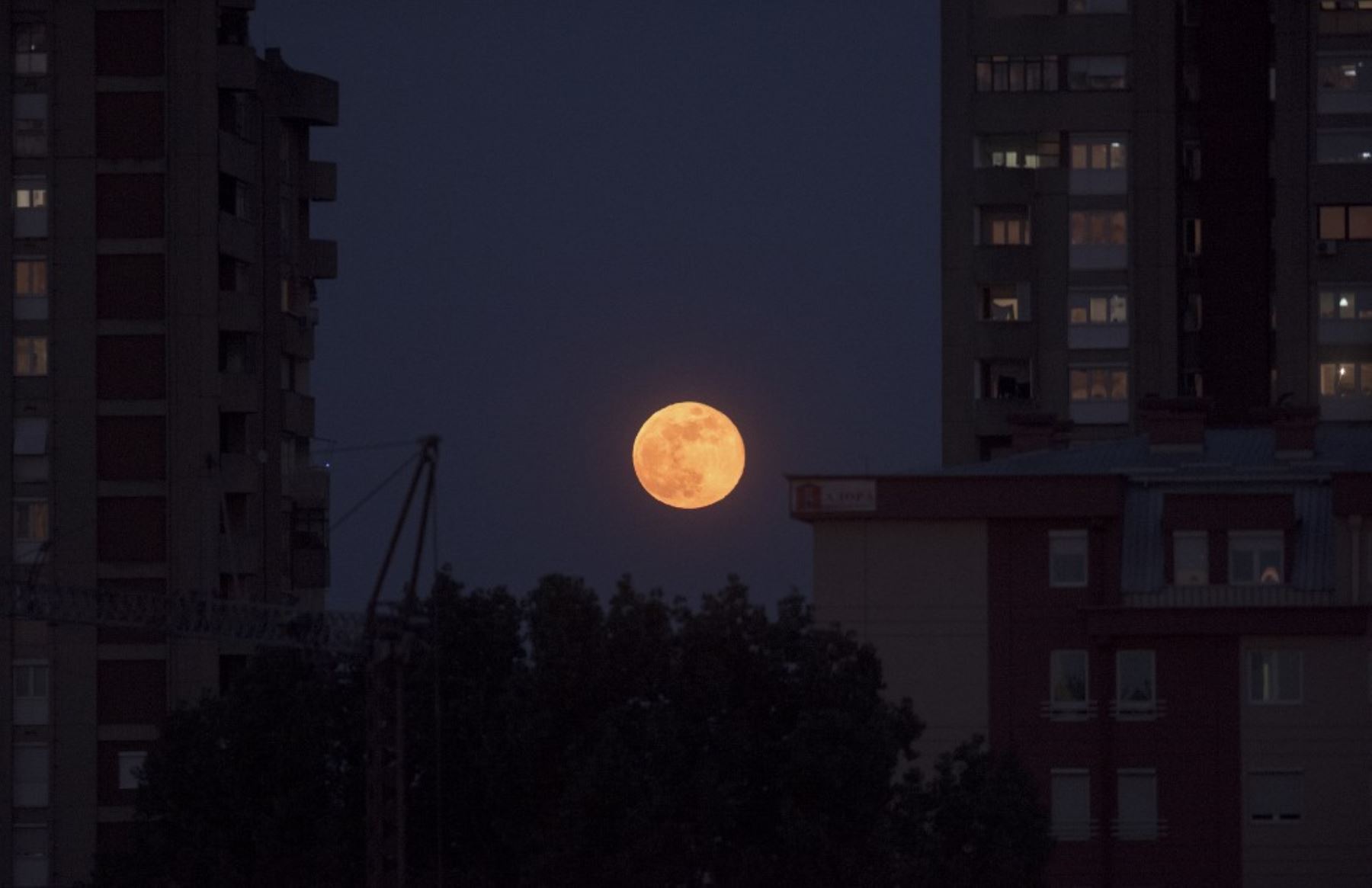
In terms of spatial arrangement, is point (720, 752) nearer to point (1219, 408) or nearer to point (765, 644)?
point (765, 644)

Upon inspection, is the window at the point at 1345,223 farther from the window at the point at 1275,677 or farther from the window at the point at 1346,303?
the window at the point at 1275,677

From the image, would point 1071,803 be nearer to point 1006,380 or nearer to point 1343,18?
point 1006,380

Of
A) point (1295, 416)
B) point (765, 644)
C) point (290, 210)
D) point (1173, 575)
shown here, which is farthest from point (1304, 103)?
point (765, 644)

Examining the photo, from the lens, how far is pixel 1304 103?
76.8 m

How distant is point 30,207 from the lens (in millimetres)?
63625

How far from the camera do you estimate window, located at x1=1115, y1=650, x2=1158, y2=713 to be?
184ft

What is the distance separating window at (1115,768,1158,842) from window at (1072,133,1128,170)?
981 inches

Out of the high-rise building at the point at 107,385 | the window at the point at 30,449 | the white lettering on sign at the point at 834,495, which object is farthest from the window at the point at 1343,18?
the window at the point at 30,449

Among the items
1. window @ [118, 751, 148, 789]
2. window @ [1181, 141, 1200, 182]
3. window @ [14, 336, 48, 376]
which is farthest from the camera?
window @ [1181, 141, 1200, 182]

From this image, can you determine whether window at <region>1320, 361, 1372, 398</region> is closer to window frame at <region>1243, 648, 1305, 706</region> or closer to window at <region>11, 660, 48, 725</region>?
window frame at <region>1243, 648, 1305, 706</region>

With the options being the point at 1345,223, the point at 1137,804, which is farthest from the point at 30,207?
the point at 1345,223

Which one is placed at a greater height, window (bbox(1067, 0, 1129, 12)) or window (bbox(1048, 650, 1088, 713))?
window (bbox(1067, 0, 1129, 12))

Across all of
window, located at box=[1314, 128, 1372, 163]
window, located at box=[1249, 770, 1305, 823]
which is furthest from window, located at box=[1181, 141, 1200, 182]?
window, located at box=[1249, 770, 1305, 823]

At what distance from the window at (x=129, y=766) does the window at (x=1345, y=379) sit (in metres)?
37.0
